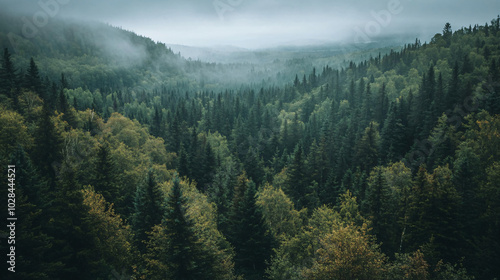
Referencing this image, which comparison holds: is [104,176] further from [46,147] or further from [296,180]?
[296,180]

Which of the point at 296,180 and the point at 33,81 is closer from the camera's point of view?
the point at 33,81

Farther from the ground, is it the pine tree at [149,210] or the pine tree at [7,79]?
the pine tree at [7,79]

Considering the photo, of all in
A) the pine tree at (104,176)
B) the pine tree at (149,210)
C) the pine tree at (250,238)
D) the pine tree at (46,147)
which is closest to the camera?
the pine tree at (149,210)

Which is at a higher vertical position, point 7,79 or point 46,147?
point 7,79

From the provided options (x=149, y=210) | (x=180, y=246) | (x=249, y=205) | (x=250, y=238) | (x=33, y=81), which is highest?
(x=33, y=81)

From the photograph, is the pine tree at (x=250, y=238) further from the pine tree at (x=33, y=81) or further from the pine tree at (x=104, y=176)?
the pine tree at (x=33, y=81)

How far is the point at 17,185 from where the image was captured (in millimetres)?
20453

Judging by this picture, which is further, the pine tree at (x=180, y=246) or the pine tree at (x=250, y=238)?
the pine tree at (x=250, y=238)

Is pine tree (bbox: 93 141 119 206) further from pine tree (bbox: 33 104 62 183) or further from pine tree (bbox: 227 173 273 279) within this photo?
pine tree (bbox: 227 173 273 279)

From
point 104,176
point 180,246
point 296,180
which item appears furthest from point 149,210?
point 296,180

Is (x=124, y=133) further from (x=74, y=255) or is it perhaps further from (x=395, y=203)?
(x=395, y=203)

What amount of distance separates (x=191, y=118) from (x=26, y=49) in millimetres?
176900

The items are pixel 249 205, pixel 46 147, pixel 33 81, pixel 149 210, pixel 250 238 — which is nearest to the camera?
pixel 149 210

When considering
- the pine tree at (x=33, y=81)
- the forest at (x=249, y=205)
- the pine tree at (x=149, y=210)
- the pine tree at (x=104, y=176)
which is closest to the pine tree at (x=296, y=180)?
the forest at (x=249, y=205)
